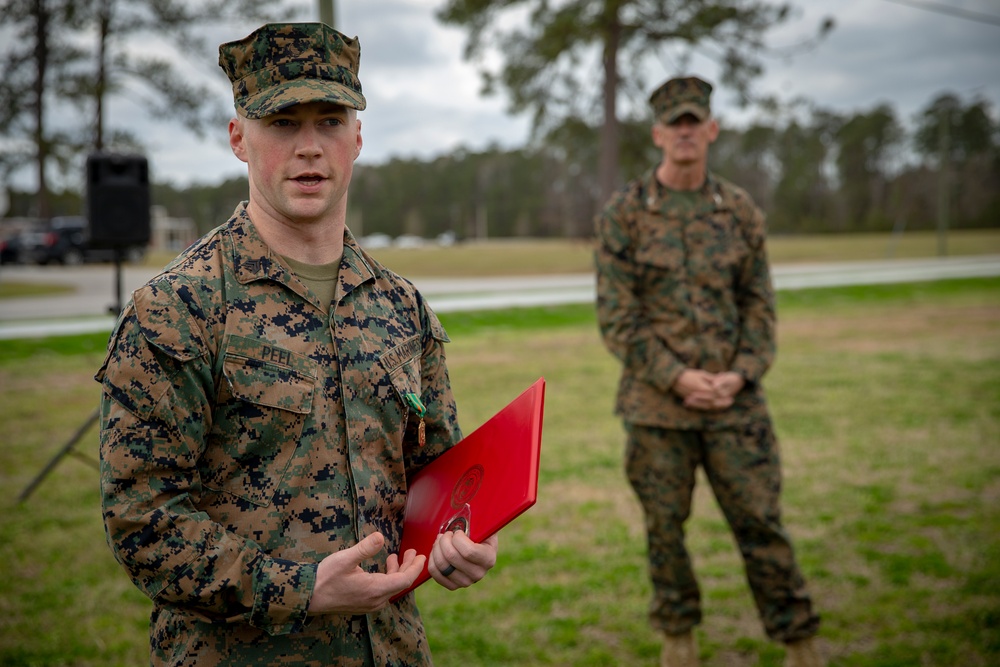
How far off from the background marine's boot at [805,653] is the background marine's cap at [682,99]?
6.72 feet

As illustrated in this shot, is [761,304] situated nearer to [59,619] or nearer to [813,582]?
[813,582]

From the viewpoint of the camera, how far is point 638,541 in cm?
480

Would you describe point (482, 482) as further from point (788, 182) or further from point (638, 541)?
point (788, 182)

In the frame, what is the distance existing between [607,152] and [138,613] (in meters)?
17.1

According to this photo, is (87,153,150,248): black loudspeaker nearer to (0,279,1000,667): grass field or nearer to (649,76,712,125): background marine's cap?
(0,279,1000,667): grass field

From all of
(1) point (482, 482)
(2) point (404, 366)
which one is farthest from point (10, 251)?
(1) point (482, 482)

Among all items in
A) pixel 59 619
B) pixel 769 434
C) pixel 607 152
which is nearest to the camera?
pixel 769 434

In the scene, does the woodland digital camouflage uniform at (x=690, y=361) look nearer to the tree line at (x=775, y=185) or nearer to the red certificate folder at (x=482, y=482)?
the red certificate folder at (x=482, y=482)

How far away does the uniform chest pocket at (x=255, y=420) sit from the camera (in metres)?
1.53

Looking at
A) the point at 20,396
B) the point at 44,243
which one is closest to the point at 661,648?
the point at 20,396

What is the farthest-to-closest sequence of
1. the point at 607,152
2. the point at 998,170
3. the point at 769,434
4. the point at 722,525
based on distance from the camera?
the point at 998,170, the point at 607,152, the point at 722,525, the point at 769,434

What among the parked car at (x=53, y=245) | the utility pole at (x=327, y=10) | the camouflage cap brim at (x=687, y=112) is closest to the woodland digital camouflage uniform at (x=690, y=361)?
the camouflage cap brim at (x=687, y=112)

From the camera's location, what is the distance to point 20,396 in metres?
8.87

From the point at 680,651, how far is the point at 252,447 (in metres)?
2.36
